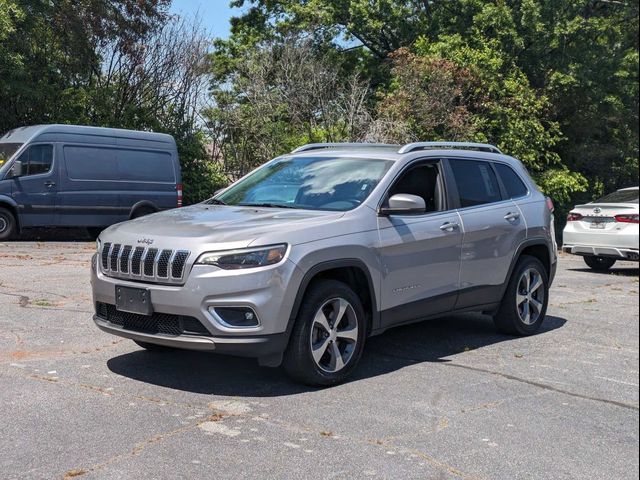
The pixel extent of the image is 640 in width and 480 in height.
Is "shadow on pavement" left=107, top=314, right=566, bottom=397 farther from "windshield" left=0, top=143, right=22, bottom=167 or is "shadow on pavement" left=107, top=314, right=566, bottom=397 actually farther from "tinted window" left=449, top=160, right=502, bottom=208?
"windshield" left=0, top=143, right=22, bottom=167

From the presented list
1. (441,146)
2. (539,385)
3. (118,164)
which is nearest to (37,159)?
(118,164)

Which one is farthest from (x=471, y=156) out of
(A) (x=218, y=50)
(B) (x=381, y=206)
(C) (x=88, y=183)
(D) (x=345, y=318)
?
(A) (x=218, y=50)

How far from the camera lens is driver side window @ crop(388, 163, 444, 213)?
6.54 m

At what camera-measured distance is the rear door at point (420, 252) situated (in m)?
6.05

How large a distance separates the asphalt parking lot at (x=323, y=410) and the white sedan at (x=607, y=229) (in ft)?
1.22

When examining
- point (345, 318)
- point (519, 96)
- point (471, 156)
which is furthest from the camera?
point (519, 96)

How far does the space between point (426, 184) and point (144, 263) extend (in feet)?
8.32

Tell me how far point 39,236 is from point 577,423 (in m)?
16.3

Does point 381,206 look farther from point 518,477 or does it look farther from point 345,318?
point 518,477

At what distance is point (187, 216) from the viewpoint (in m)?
6.04

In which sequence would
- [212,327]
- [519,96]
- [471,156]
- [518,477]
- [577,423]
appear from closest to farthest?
[518,477], [577,423], [212,327], [471,156], [519,96]

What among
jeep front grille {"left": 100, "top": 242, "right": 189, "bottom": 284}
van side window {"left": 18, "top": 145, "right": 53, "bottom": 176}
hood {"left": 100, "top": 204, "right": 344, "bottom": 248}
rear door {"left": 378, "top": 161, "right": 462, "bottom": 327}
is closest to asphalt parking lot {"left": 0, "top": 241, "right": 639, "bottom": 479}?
rear door {"left": 378, "top": 161, "right": 462, "bottom": 327}

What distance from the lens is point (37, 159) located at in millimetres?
16812

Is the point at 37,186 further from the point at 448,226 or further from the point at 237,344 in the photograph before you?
the point at 237,344
